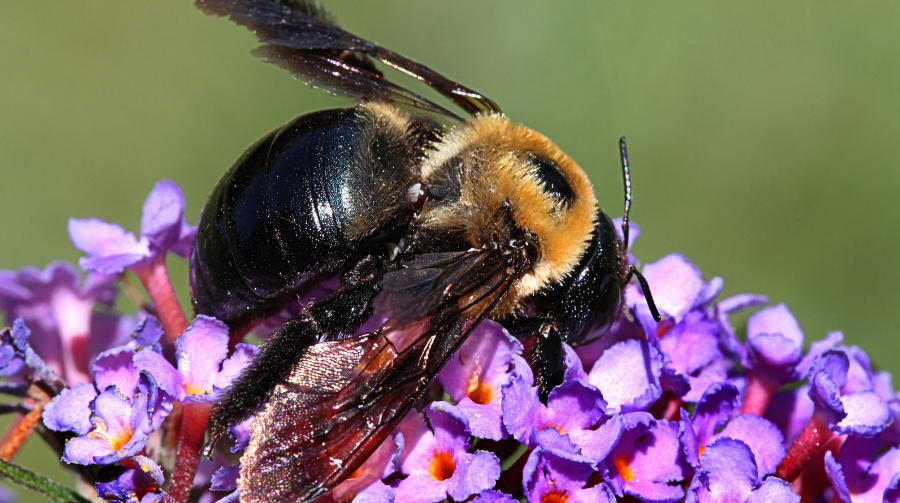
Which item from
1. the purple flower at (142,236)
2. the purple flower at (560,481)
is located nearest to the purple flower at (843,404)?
the purple flower at (560,481)

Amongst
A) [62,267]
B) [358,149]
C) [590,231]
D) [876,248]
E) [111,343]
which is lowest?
[876,248]

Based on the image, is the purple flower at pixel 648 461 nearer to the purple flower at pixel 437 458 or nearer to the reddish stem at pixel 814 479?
the purple flower at pixel 437 458

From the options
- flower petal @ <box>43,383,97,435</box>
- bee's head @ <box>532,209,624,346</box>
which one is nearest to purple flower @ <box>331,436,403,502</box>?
bee's head @ <box>532,209,624,346</box>

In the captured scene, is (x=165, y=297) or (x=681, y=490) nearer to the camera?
(x=681, y=490)

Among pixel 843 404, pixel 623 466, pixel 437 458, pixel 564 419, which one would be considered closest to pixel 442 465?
pixel 437 458

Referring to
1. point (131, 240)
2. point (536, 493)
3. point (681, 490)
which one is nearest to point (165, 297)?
point (131, 240)

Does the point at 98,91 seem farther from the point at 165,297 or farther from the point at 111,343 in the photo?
the point at 165,297

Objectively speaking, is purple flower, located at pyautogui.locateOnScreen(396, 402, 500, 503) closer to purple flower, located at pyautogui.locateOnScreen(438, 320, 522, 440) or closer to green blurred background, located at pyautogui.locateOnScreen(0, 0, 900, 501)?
purple flower, located at pyautogui.locateOnScreen(438, 320, 522, 440)
